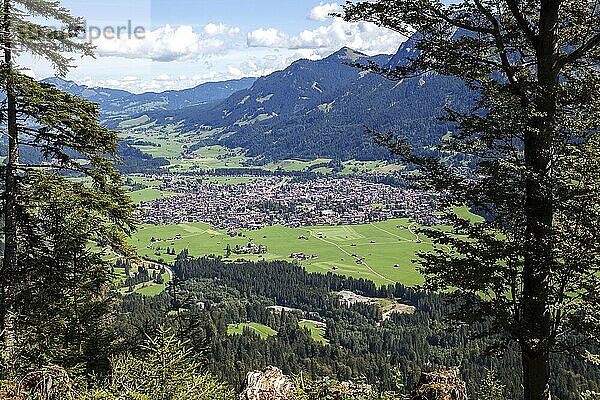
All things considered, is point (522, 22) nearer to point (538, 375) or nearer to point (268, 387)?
point (538, 375)

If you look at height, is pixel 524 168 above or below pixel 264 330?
above

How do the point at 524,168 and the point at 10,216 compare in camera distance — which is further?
the point at 10,216

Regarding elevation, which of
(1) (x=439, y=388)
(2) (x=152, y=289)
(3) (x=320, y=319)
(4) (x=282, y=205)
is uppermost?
(1) (x=439, y=388)

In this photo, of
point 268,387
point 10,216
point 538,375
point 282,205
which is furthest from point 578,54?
point 282,205

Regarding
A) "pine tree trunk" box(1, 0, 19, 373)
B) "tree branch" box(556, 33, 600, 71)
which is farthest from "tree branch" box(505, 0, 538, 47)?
"pine tree trunk" box(1, 0, 19, 373)

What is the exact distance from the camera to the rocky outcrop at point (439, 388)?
8523mm

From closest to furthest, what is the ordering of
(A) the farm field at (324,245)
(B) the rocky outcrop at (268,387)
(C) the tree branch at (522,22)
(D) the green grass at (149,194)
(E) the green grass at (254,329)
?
1. (B) the rocky outcrop at (268,387)
2. (C) the tree branch at (522,22)
3. (E) the green grass at (254,329)
4. (A) the farm field at (324,245)
5. (D) the green grass at (149,194)

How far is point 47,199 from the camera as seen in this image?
10680 mm

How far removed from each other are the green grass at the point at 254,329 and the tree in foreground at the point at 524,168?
60.5 meters

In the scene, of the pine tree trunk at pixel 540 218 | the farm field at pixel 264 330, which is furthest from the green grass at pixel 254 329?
the pine tree trunk at pixel 540 218

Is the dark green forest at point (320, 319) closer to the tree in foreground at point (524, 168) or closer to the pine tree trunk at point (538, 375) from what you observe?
the pine tree trunk at point (538, 375)

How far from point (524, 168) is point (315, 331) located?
6802 centimetres

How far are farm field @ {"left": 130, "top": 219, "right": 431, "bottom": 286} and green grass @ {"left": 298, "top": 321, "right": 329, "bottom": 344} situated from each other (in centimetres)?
2106

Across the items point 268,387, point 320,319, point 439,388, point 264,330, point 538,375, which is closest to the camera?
point 538,375
